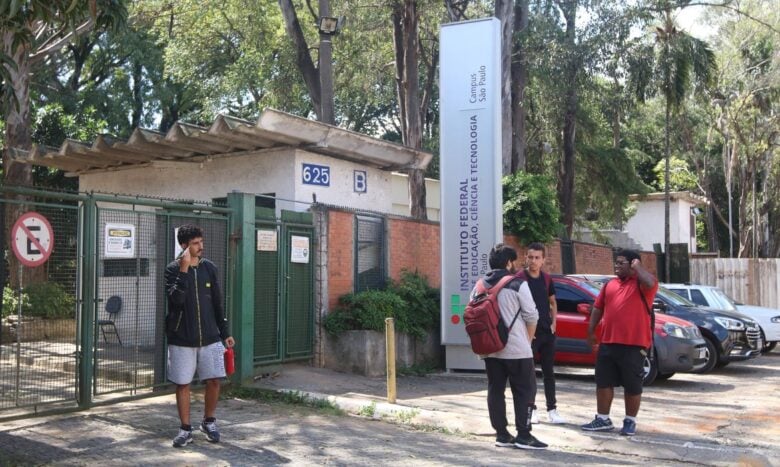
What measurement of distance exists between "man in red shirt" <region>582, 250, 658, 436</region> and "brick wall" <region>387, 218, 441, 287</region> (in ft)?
20.1

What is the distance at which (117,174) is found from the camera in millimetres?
15172

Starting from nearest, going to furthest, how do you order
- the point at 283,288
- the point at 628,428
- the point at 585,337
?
the point at 628,428 < the point at 283,288 < the point at 585,337

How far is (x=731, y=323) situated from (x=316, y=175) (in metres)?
7.68

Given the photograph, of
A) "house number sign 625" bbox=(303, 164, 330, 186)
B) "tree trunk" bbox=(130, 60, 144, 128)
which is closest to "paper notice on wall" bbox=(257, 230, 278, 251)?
"house number sign 625" bbox=(303, 164, 330, 186)

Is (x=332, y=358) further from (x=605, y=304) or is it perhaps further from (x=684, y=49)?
(x=684, y=49)

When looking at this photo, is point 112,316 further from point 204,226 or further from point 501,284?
point 501,284

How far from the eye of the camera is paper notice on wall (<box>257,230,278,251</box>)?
10828 mm

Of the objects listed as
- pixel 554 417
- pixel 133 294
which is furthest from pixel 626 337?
pixel 133 294

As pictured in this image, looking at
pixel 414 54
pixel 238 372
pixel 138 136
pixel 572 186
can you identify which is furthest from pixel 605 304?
pixel 572 186

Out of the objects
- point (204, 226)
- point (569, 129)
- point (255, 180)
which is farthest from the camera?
point (569, 129)

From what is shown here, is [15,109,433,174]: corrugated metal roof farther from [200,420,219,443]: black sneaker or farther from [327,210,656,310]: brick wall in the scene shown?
[200,420,219,443]: black sneaker

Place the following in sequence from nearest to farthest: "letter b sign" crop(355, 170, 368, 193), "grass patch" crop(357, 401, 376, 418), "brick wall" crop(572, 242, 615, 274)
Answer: "grass patch" crop(357, 401, 376, 418), "letter b sign" crop(355, 170, 368, 193), "brick wall" crop(572, 242, 615, 274)

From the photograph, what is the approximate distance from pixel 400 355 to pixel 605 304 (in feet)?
17.3

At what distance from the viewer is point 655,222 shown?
39.6 meters
